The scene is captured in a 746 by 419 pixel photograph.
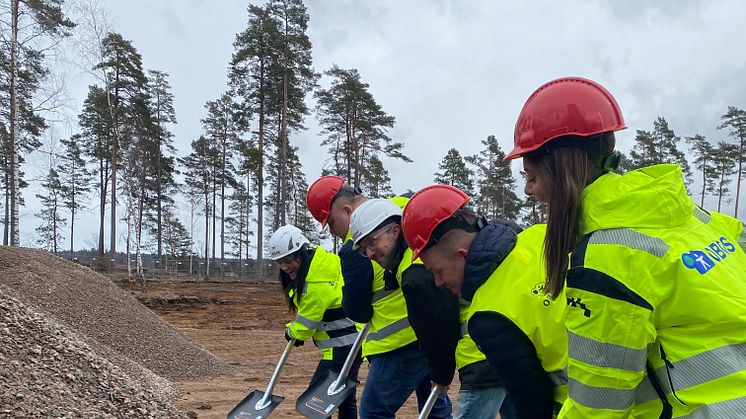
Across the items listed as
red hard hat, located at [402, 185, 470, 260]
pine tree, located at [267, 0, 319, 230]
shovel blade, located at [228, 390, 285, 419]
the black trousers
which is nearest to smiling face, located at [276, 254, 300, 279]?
the black trousers

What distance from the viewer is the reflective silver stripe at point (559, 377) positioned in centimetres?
190

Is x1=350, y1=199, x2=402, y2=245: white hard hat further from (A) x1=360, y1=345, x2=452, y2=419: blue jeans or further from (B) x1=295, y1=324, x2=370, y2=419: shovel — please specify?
(B) x1=295, y1=324, x2=370, y2=419: shovel

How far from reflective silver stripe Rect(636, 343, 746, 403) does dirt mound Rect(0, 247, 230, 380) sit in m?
6.92

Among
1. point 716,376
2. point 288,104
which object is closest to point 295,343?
point 716,376

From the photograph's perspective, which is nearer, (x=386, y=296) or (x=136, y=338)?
(x=386, y=296)

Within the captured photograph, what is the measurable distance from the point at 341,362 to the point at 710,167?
41.9 m

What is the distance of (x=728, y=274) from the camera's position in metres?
1.38

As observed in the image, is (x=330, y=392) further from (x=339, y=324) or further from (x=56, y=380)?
(x=56, y=380)

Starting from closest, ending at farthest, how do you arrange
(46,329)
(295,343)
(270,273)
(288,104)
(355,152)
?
(295,343), (46,329), (288,104), (355,152), (270,273)

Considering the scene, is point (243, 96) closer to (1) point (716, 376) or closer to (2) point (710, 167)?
(1) point (716, 376)

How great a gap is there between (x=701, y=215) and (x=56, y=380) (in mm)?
5199

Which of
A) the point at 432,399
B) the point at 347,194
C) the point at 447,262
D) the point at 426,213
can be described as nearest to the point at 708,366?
the point at 447,262

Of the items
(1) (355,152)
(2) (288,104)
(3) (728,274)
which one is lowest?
(3) (728,274)

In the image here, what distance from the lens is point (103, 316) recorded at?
8703mm
